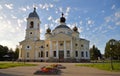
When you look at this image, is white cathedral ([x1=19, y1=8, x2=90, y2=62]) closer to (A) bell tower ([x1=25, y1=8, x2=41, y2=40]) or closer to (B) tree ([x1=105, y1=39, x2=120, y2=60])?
(A) bell tower ([x1=25, y1=8, x2=41, y2=40])

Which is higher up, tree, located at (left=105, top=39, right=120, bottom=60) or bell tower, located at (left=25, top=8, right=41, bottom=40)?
bell tower, located at (left=25, top=8, right=41, bottom=40)

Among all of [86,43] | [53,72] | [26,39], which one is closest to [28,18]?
[26,39]

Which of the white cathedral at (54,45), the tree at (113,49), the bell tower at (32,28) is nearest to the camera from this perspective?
the tree at (113,49)

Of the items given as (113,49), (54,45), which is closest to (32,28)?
(54,45)

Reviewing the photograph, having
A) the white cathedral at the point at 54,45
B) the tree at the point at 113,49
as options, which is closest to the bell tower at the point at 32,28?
the white cathedral at the point at 54,45

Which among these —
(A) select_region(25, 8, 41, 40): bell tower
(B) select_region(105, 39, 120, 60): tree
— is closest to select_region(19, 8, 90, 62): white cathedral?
(A) select_region(25, 8, 41, 40): bell tower

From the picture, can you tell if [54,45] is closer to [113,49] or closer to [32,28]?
[32,28]

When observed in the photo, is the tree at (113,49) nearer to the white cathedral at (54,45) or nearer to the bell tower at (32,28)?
the white cathedral at (54,45)

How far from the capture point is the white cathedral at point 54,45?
189ft

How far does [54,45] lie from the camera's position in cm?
5859

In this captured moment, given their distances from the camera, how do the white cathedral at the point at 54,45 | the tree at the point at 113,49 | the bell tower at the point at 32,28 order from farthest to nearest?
the bell tower at the point at 32,28
the white cathedral at the point at 54,45
the tree at the point at 113,49

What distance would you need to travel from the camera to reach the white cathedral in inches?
2269

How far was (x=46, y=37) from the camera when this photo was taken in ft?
209

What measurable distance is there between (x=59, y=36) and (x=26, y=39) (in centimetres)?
1384
